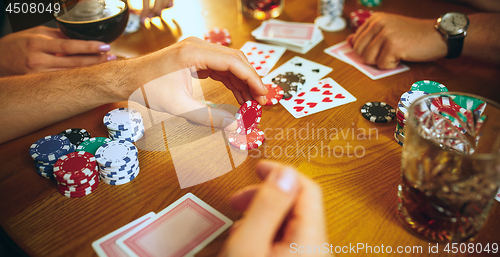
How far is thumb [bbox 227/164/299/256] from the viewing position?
59 cm

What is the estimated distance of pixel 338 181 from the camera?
3.34ft

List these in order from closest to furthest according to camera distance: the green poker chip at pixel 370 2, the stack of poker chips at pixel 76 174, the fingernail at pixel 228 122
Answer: the stack of poker chips at pixel 76 174 < the fingernail at pixel 228 122 < the green poker chip at pixel 370 2

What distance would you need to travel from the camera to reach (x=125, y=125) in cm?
114

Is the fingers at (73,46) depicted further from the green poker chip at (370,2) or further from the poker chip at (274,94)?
the green poker chip at (370,2)

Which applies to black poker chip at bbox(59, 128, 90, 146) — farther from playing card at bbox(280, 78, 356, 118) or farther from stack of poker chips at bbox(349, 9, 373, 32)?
stack of poker chips at bbox(349, 9, 373, 32)

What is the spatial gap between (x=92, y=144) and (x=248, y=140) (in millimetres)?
537

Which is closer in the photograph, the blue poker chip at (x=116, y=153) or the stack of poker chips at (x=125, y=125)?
the blue poker chip at (x=116, y=153)

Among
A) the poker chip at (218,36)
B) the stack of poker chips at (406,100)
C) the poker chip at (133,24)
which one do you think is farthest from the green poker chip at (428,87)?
the poker chip at (133,24)

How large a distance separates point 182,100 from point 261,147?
1.13 feet

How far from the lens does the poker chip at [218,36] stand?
1.78 meters

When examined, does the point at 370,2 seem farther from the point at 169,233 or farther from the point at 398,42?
the point at 169,233

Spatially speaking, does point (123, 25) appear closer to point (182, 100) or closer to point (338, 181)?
point (182, 100)

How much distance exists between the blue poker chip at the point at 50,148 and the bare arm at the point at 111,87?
0.17 metres

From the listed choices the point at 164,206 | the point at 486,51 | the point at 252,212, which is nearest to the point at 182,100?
the point at 164,206
